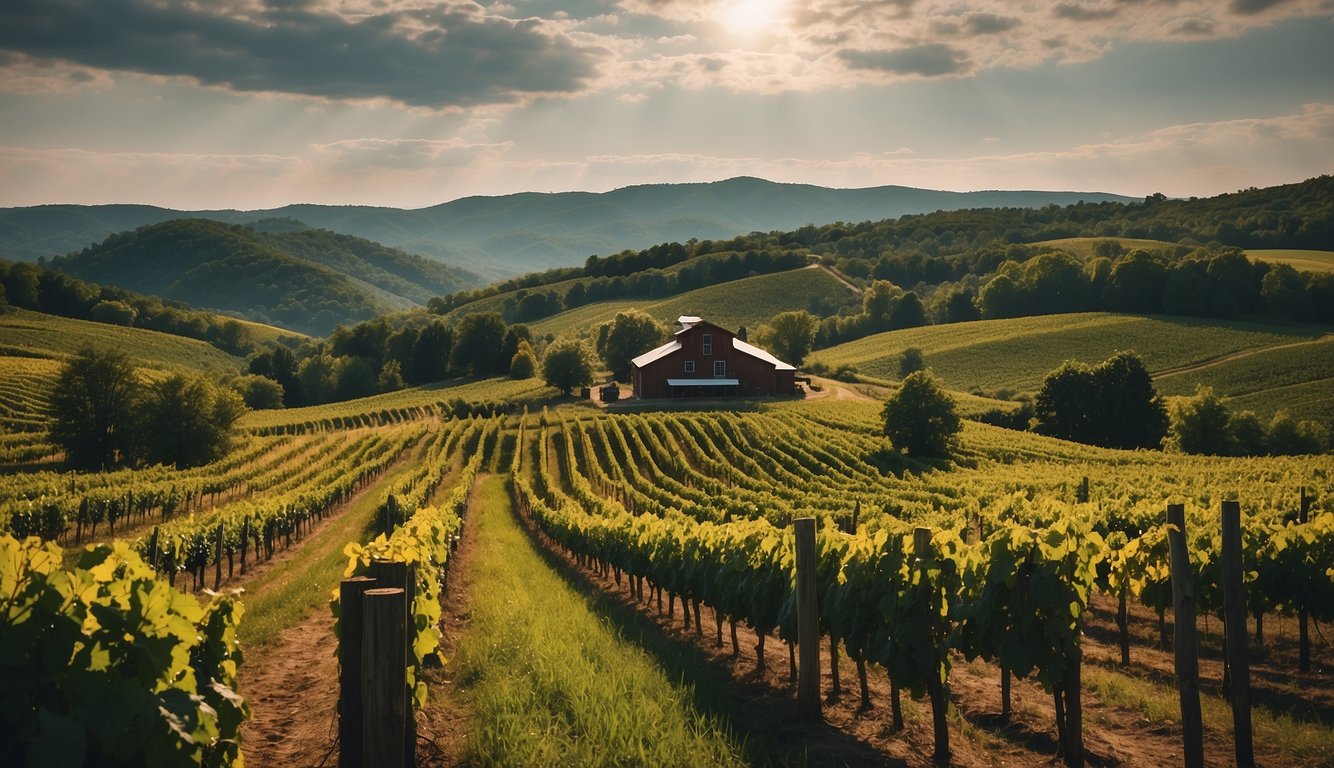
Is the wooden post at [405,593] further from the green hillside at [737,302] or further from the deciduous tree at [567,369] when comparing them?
the green hillside at [737,302]

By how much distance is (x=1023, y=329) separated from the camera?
10712 centimetres

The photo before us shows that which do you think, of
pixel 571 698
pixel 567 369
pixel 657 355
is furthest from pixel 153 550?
pixel 567 369

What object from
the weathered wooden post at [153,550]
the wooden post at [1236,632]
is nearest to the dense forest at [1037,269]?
the wooden post at [1236,632]

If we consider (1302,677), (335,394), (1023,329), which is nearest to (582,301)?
(335,394)

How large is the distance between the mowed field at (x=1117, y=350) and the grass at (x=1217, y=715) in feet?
256

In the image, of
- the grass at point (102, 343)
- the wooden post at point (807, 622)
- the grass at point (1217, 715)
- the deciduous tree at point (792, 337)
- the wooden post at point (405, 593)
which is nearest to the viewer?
the wooden post at point (405, 593)

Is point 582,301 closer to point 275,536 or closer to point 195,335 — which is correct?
point 195,335

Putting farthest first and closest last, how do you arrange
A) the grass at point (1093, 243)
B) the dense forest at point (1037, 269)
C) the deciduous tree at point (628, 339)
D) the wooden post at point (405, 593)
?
the grass at point (1093, 243)
the dense forest at point (1037, 269)
the deciduous tree at point (628, 339)
the wooden post at point (405, 593)

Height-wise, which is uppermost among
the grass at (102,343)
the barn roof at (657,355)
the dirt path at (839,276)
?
the dirt path at (839,276)

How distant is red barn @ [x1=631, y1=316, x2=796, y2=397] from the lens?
76.3 metres

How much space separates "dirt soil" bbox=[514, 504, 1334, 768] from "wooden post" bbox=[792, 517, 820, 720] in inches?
9.5

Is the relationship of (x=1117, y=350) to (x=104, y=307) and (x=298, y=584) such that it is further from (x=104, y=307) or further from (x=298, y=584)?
(x=104, y=307)

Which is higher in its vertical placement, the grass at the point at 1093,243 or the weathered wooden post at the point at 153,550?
the grass at the point at 1093,243

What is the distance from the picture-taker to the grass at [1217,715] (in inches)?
299
